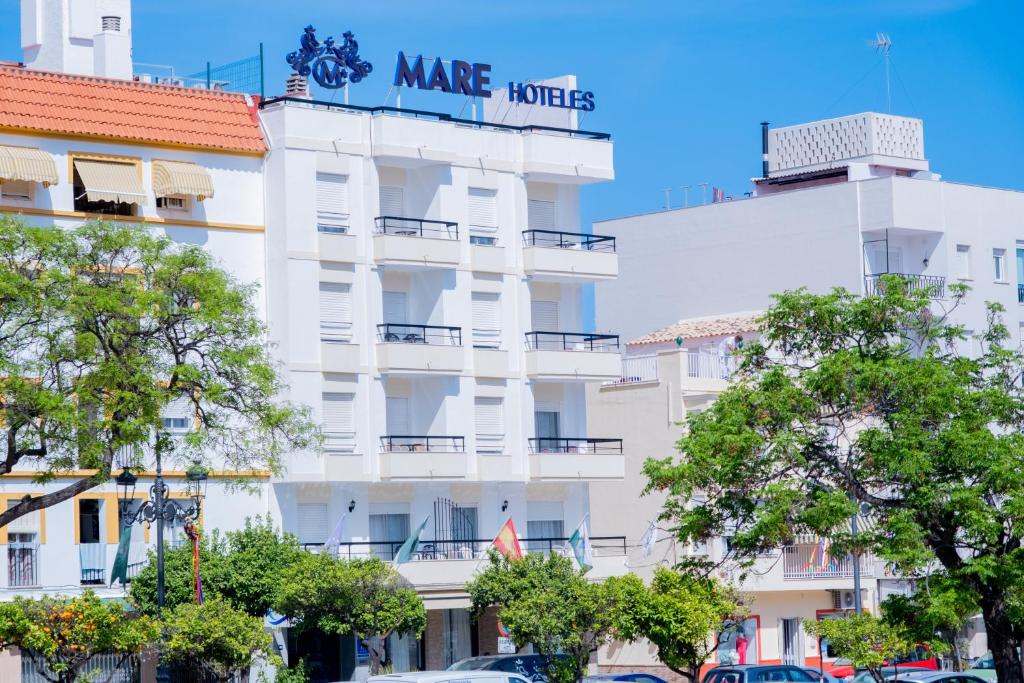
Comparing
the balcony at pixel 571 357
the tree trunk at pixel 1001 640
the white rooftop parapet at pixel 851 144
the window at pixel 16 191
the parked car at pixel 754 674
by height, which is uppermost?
the white rooftop parapet at pixel 851 144

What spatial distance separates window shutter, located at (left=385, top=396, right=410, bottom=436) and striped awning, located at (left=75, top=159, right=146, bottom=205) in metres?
9.73

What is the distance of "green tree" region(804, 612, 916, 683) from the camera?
1919 inches

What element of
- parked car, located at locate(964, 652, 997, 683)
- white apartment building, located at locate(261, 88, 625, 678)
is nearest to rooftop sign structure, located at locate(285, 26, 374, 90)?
white apartment building, located at locate(261, 88, 625, 678)

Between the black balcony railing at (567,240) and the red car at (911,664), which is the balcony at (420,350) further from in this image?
the red car at (911,664)

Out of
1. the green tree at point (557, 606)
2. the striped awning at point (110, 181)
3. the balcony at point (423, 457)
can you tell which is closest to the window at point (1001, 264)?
the balcony at point (423, 457)

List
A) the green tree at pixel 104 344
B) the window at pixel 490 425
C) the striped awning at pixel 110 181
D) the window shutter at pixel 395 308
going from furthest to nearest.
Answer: the window at pixel 490 425, the window shutter at pixel 395 308, the striped awning at pixel 110 181, the green tree at pixel 104 344

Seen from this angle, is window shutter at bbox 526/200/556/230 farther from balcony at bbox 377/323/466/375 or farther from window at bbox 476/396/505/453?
window at bbox 476/396/505/453

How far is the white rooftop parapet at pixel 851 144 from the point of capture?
243 feet

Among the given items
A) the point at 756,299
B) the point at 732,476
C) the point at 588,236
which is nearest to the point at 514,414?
the point at 588,236

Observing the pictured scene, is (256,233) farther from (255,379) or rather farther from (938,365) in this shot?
(938,365)

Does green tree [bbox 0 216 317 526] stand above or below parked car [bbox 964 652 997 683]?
above

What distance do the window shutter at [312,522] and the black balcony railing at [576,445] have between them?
24.0ft

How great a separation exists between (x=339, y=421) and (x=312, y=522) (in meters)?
2.87

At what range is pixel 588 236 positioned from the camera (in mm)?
62750
